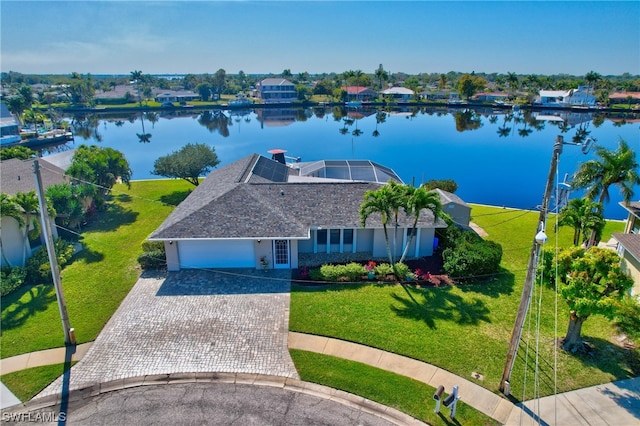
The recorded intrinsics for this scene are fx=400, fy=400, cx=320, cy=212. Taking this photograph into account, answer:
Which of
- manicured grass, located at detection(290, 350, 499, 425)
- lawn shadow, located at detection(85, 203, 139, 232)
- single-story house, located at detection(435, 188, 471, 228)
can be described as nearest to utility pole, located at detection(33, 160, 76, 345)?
manicured grass, located at detection(290, 350, 499, 425)

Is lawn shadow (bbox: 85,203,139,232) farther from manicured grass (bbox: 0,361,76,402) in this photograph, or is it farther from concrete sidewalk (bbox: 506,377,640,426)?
concrete sidewalk (bbox: 506,377,640,426)

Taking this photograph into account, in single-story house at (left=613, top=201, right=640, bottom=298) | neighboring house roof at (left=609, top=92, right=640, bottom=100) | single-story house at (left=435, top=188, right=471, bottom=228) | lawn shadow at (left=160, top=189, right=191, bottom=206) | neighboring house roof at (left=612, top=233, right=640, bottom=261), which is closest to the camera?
neighboring house roof at (left=612, top=233, right=640, bottom=261)

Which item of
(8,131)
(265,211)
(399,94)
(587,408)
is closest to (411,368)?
(587,408)

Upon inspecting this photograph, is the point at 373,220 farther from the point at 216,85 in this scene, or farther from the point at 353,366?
the point at 216,85

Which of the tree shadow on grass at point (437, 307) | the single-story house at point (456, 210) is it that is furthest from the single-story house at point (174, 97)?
the tree shadow on grass at point (437, 307)

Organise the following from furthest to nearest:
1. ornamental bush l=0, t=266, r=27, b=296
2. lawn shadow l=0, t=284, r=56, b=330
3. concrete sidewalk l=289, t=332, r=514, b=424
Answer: ornamental bush l=0, t=266, r=27, b=296 < lawn shadow l=0, t=284, r=56, b=330 < concrete sidewalk l=289, t=332, r=514, b=424

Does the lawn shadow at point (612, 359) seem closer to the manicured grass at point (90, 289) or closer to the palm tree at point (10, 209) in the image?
the manicured grass at point (90, 289)

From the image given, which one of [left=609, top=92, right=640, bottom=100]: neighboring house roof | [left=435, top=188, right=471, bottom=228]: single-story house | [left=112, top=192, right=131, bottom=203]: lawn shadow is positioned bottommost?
[left=112, top=192, right=131, bottom=203]: lawn shadow
